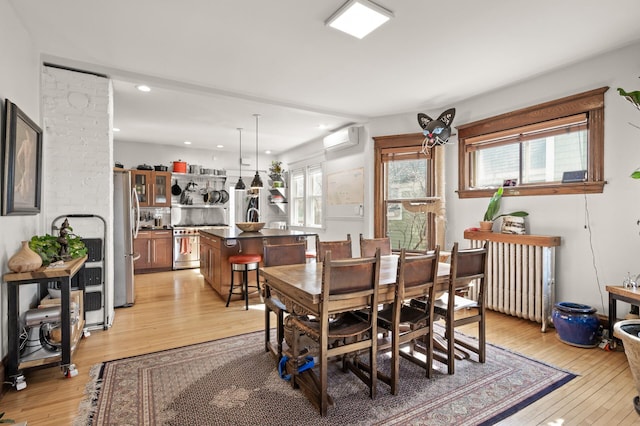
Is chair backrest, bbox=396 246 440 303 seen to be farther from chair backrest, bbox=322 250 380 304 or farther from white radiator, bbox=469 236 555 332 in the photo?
white radiator, bbox=469 236 555 332

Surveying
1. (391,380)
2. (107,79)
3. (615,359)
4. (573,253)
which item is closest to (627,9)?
(573,253)

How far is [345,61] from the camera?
3314 mm

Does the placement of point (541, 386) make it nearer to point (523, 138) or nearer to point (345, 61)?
point (523, 138)

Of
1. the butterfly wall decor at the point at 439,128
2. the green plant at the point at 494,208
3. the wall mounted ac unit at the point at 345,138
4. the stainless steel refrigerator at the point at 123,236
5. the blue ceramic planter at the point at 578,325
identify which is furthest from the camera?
the wall mounted ac unit at the point at 345,138

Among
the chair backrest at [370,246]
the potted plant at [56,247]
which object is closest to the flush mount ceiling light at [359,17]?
the chair backrest at [370,246]

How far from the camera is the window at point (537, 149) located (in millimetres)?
3236

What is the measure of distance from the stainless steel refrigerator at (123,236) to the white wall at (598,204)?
187 inches

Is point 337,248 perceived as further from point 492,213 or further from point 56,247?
point 56,247

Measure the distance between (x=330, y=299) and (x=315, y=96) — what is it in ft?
10.5

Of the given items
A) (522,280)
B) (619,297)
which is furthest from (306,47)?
(619,297)

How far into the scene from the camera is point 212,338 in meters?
3.18

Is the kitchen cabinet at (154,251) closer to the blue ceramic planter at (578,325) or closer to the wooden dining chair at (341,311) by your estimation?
the wooden dining chair at (341,311)

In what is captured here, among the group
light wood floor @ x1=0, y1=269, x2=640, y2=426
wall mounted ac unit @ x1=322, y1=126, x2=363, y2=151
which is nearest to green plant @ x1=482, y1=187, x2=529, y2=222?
light wood floor @ x1=0, y1=269, x2=640, y2=426

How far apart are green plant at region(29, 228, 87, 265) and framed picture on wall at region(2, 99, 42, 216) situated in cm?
24
